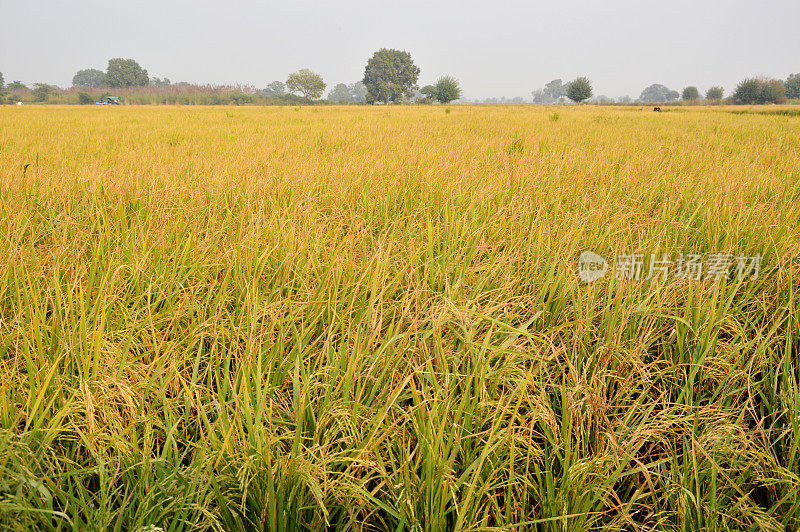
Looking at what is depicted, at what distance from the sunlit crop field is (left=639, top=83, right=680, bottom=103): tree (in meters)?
182

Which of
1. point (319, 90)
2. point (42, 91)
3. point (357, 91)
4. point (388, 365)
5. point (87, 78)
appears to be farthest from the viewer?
point (357, 91)

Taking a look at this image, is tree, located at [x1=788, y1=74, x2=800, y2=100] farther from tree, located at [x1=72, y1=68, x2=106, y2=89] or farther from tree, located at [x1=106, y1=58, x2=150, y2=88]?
tree, located at [x1=72, y1=68, x2=106, y2=89]

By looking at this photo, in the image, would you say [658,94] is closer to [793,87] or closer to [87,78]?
[793,87]

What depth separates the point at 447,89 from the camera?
69938mm

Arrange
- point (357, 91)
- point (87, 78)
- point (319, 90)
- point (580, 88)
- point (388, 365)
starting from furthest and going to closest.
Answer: point (357, 91) → point (87, 78) → point (319, 90) → point (580, 88) → point (388, 365)

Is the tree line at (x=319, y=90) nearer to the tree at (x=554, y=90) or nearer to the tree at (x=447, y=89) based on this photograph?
the tree at (x=447, y=89)

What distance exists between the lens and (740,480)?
85 centimetres

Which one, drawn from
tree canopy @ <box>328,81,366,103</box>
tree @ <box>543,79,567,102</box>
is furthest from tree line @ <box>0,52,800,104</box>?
tree @ <box>543,79,567,102</box>

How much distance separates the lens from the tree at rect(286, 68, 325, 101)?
228 ft

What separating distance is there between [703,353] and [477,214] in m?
1.25

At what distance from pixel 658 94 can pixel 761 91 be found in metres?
123

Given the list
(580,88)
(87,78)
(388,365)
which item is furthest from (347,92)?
(388,365)

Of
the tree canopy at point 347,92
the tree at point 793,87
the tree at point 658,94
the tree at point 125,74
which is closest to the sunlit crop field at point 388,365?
the tree at point 125,74

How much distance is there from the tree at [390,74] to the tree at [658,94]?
119 metres
